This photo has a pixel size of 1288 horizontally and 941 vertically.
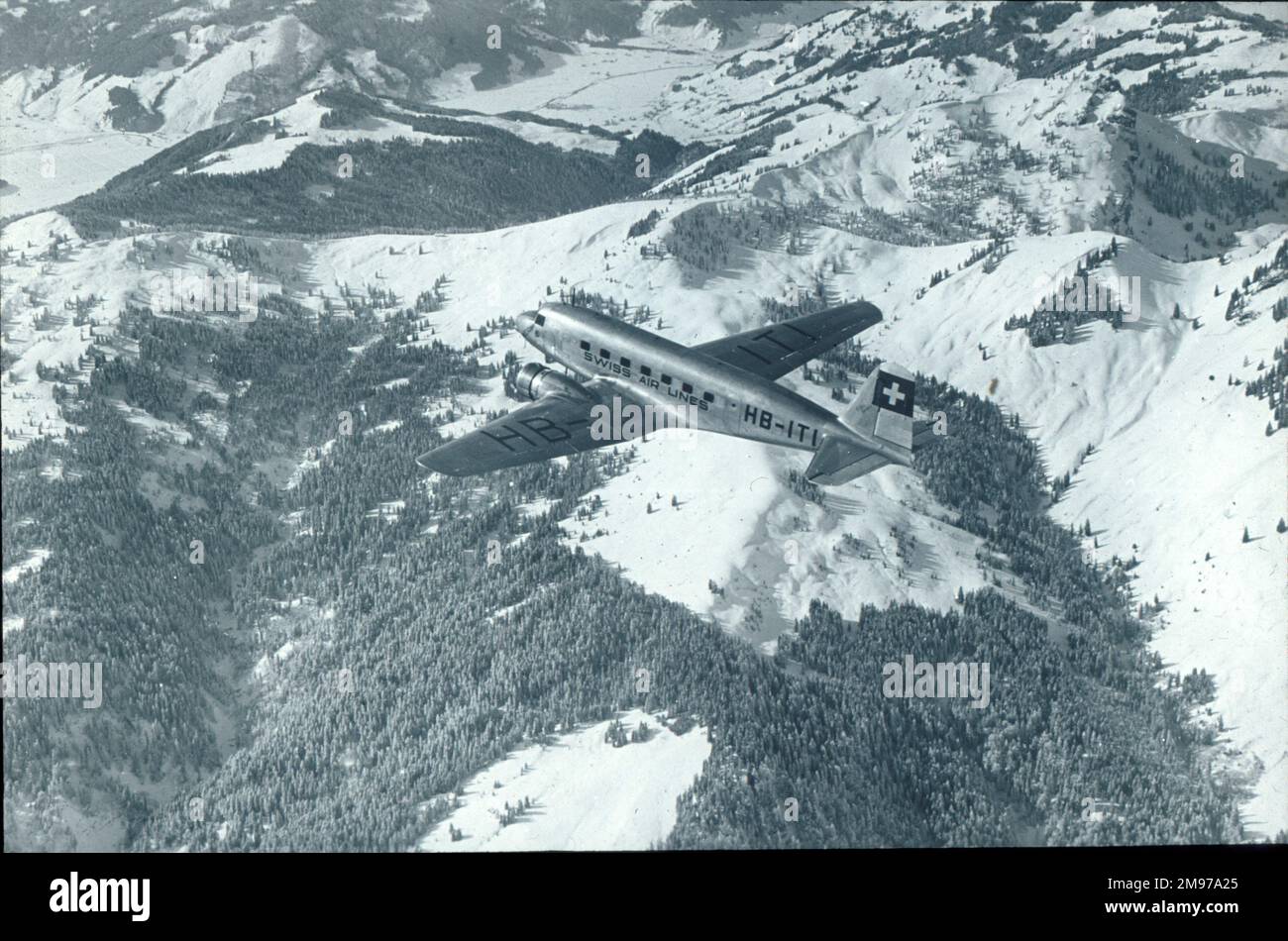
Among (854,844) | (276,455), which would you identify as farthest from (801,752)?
(276,455)

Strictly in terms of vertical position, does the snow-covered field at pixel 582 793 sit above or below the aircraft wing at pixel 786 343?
below

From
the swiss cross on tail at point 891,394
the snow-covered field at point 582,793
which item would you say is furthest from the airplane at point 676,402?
the snow-covered field at point 582,793

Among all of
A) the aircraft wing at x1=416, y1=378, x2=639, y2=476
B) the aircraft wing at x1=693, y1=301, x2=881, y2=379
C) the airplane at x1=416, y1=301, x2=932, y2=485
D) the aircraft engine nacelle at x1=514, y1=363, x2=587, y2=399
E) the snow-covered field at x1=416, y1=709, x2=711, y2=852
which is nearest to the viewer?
the snow-covered field at x1=416, y1=709, x2=711, y2=852

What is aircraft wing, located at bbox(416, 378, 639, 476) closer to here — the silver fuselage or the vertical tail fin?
the silver fuselage

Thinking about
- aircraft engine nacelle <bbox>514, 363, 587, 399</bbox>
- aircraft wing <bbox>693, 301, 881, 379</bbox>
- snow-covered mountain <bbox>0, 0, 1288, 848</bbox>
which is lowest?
snow-covered mountain <bbox>0, 0, 1288, 848</bbox>

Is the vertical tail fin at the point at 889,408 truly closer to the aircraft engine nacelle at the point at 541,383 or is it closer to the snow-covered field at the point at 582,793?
the aircraft engine nacelle at the point at 541,383

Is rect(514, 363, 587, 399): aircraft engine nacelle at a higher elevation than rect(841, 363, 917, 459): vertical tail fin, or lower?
lower

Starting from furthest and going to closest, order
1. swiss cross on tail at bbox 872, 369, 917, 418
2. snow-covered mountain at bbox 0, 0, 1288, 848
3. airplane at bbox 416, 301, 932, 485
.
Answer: snow-covered mountain at bbox 0, 0, 1288, 848, airplane at bbox 416, 301, 932, 485, swiss cross on tail at bbox 872, 369, 917, 418

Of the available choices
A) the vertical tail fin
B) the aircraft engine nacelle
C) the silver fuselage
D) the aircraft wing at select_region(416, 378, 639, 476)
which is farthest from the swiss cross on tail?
the aircraft engine nacelle
